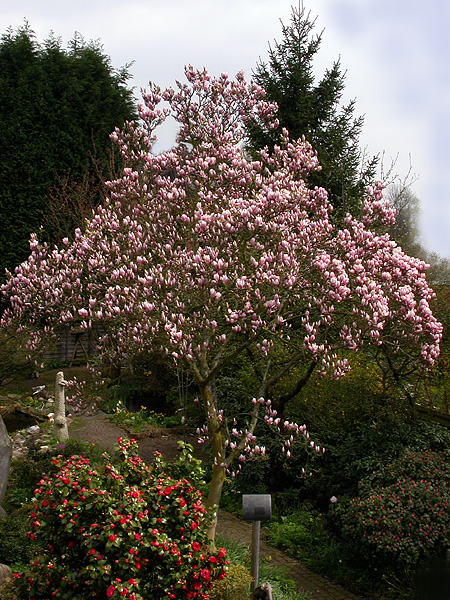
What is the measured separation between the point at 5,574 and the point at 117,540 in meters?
2.41

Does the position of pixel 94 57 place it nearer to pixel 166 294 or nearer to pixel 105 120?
pixel 105 120

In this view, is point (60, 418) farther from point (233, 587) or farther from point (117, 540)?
Result: point (117, 540)

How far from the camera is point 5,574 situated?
5238 millimetres

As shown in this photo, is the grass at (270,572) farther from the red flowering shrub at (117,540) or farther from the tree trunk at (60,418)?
the tree trunk at (60,418)

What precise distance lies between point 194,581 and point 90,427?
292 inches

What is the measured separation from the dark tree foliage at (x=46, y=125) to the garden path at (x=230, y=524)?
6.50 metres

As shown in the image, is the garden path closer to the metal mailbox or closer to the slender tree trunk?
the slender tree trunk

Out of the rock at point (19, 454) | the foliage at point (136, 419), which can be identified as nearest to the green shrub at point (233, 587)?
the rock at point (19, 454)

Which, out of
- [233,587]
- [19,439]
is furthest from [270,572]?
[19,439]

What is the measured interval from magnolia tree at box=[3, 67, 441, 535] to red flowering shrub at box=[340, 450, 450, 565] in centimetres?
109

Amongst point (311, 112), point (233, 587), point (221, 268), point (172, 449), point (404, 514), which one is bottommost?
point (233, 587)

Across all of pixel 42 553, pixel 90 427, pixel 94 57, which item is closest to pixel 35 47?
pixel 94 57

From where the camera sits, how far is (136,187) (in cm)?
704

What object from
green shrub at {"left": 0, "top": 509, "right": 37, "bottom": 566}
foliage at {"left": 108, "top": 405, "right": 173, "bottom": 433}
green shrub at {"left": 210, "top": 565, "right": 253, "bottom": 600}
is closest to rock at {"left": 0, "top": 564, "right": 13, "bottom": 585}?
green shrub at {"left": 0, "top": 509, "right": 37, "bottom": 566}
